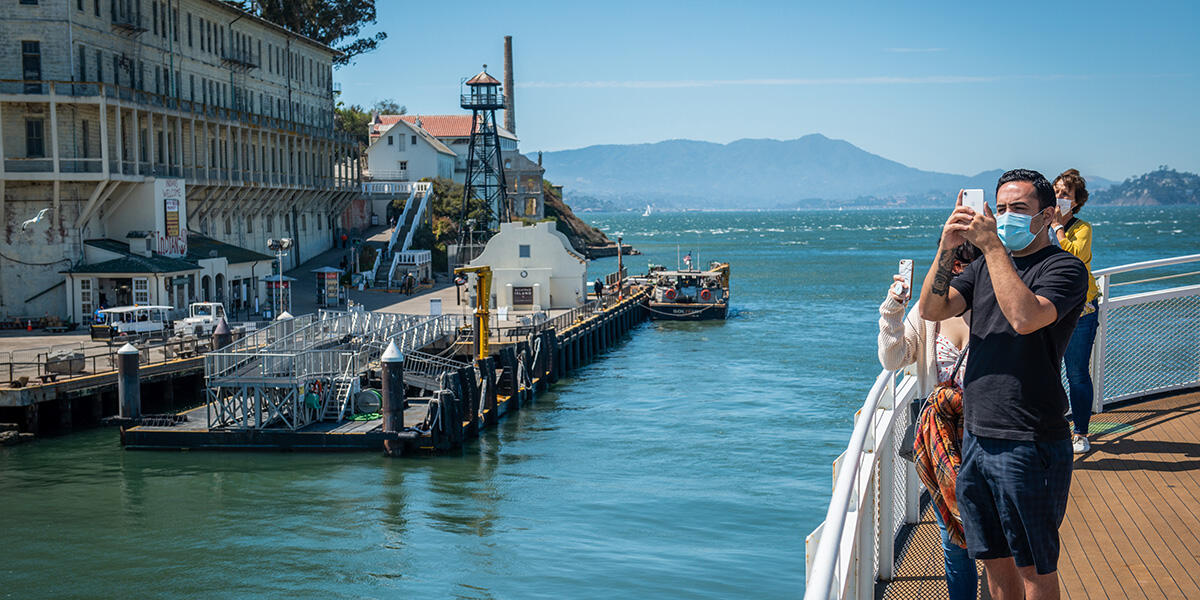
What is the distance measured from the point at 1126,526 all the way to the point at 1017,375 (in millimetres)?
3213

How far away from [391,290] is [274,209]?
7405 mm

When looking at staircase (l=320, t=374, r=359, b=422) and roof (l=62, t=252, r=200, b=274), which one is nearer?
staircase (l=320, t=374, r=359, b=422)

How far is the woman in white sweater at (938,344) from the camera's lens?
505 cm

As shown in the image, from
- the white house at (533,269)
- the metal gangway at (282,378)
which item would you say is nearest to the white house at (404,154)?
the white house at (533,269)

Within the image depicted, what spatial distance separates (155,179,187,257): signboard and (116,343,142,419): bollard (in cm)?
1721

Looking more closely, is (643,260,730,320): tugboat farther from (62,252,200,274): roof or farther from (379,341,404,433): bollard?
(379,341,404,433): bollard

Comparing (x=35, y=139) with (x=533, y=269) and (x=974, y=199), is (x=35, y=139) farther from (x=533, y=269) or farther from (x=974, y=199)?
(x=974, y=199)

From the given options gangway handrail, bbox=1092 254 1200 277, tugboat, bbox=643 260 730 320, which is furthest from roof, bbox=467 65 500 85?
gangway handrail, bbox=1092 254 1200 277

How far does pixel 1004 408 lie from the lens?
444 centimetres

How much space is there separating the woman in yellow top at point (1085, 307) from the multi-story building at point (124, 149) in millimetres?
35458

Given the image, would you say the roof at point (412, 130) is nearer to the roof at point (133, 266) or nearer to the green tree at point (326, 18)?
the green tree at point (326, 18)

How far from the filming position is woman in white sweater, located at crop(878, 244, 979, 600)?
505 cm

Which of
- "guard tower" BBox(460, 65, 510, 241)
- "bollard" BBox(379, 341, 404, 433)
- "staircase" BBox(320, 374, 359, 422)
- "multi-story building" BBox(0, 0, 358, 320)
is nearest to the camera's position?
"bollard" BBox(379, 341, 404, 433)

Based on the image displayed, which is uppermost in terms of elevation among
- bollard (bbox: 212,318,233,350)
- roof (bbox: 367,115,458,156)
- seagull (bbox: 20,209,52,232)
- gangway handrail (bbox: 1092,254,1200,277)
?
roof (bbox: 367,115,458,156)
